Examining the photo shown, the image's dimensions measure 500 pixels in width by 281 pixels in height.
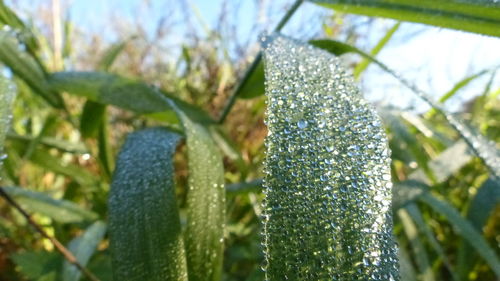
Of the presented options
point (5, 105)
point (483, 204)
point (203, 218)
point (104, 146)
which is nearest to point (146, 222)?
point (203, 218)

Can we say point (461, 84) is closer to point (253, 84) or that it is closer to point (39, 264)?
point (253, 84)

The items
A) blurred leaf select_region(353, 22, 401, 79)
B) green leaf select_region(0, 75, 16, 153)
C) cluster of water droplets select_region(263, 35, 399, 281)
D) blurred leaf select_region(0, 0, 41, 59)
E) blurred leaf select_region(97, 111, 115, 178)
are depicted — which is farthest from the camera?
blurred leaf select_region(97, 111, 115, 178)

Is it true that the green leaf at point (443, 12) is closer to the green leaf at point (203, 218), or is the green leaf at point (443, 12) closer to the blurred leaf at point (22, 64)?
the green leaf at point (203, 218)

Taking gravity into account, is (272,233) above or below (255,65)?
below

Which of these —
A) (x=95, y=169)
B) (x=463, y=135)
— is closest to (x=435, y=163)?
(x=463, y=135)

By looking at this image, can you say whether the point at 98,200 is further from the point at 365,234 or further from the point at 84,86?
the point at 365,234

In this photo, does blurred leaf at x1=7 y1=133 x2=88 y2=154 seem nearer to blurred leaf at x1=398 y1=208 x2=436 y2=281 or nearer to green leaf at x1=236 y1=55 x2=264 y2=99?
green leaf at x1=236 y1=55 x2=264 y2=99

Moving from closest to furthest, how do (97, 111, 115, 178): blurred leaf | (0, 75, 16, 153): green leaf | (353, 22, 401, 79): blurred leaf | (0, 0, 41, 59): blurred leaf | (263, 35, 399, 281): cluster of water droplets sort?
(263, 35, 399, 281): cluster of water droplets → (0, 75, 16, 153): green leaf → (0, 0, 41, 59): blurred leaf → (353, 22, 401, 79): blurred leaf → (97, 111, 115, 178): blurred leaf

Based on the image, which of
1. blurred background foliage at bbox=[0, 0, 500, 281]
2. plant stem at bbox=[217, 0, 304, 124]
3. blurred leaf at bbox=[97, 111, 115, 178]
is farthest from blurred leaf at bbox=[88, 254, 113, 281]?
plant stem at bbox=[217, 0, 304, 124]
